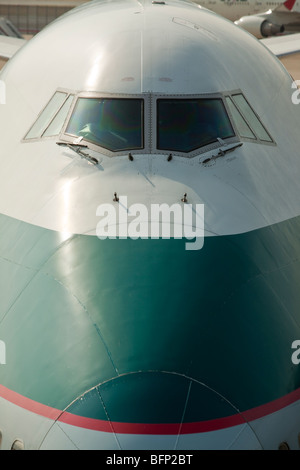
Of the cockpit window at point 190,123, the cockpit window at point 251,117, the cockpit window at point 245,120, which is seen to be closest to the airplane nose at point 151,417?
the cockpit window at point 190,123

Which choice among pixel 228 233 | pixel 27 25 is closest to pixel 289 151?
pixel 228 233

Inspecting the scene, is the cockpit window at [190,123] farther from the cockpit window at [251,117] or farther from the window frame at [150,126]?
the cockpit window at [251,117]

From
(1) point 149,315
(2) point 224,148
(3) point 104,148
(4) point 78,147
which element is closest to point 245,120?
(2) point 224,148

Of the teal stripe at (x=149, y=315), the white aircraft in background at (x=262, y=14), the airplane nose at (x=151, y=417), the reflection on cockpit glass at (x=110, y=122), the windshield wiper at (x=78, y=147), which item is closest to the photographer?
the airplane nose at (x=151, y=417)

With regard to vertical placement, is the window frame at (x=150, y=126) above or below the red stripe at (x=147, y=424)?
above

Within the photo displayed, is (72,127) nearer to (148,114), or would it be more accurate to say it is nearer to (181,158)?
(148,114)

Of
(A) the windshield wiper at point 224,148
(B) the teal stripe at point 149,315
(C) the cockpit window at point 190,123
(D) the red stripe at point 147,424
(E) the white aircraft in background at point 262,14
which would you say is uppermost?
(E) the white aircraft in background at point 262,14

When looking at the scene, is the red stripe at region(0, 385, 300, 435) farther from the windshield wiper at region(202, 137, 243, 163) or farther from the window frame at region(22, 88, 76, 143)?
the window frame at region(22, 88, 76, 143)
